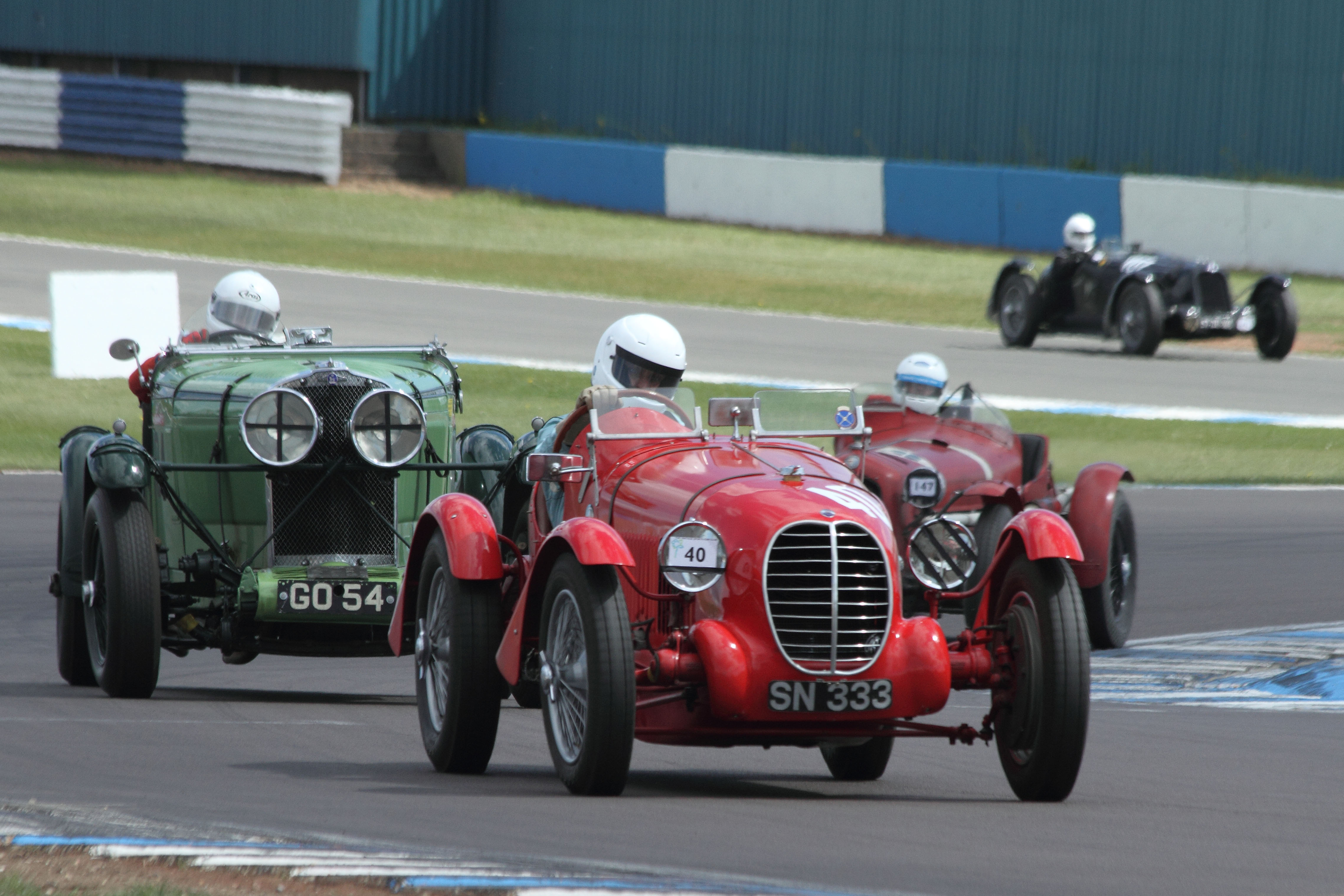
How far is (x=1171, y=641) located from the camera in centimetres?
1084

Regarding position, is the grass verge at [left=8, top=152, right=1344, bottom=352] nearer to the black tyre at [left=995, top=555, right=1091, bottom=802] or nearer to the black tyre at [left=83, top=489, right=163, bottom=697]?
the black tyre at [left=83, top=489, right=163, bottom=697]

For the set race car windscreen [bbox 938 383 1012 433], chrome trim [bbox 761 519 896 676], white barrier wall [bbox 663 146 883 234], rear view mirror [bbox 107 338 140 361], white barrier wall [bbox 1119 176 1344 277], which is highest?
white barrier wall [bbox 663 146 883 234]

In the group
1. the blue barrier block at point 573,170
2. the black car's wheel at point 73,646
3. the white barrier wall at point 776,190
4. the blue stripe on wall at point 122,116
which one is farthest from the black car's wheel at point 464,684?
the blue stripe on wall at point 122,116

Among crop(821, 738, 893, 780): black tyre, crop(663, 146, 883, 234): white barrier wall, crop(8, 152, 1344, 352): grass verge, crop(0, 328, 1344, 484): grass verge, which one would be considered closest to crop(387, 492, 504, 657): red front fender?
crop(821, 738, 893, 780): black tyre

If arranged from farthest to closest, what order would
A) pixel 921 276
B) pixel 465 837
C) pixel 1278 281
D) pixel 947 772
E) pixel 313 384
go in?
1. pixel 921 276
2. pixel 1278 281
3. pixel 313 384
4. pixel 947 772
5. pixel 465 837

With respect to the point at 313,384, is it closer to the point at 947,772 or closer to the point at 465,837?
the point at 947,772

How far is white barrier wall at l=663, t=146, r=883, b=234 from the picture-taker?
35219 mm

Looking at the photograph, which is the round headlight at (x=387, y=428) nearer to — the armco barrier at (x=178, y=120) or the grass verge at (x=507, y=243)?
the grass verge at (x=507, y=243)

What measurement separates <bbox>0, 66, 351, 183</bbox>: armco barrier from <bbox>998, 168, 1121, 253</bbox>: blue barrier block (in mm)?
11888

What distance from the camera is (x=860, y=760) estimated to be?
23.1 feet

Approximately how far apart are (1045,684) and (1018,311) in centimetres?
2023

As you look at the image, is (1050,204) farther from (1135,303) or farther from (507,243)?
(507,243)

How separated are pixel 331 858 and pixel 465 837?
0.53 meters

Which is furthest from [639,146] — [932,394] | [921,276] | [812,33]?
[932,394]
